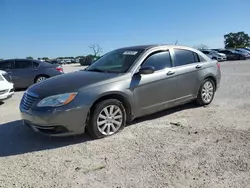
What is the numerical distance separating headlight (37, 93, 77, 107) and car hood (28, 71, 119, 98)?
7 cm

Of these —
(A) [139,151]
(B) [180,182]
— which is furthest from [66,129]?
(B) [180,182]

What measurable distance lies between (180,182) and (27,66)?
9.67 metres

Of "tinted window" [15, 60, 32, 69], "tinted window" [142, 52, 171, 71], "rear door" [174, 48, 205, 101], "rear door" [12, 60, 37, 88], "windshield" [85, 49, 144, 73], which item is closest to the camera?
"windshield" [85, 49, 144, 73]

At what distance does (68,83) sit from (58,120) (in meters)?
0.72

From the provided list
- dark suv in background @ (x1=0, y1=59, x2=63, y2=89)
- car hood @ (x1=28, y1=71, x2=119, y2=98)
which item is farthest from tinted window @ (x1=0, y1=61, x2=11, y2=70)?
car hood @ (x1=28, y1=71, x2=119, y2=98)

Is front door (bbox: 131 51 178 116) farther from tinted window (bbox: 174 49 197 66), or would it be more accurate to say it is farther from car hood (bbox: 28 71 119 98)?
car hood (bbox: 28 71 119 98)

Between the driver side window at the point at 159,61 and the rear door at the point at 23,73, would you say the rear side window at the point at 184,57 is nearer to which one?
the driver side window at the point at 159,61

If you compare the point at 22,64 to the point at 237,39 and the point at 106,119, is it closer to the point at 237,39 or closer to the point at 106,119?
the point at 106,119

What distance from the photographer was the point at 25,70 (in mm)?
10984

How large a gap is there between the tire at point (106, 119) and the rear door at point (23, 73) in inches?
292

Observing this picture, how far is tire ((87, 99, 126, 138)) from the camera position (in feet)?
14.0

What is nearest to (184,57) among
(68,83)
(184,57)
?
(184,57)

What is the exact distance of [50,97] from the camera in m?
4.12

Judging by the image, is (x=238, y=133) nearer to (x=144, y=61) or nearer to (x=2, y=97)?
(x=144, y=61)
